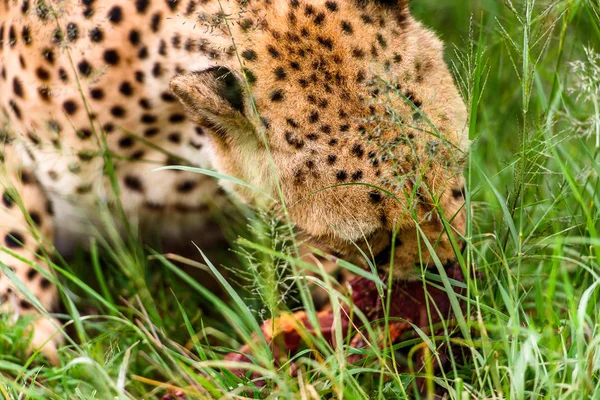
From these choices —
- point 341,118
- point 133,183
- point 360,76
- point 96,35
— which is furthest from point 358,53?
point 133,183

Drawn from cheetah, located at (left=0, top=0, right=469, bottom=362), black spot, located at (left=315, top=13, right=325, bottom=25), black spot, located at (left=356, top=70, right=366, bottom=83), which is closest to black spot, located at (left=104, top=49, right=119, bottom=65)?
cheetah, located at (left=0, top=0, right=469, bottom=362)

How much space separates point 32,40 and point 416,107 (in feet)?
4.00

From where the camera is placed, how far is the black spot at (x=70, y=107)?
2381 mm

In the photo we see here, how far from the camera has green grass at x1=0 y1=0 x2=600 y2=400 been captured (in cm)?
163

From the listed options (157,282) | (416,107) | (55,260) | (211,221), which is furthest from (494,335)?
(55,260)

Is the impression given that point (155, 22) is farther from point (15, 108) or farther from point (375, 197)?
point (375, 197)

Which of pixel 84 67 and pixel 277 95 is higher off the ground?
pixel 84 67

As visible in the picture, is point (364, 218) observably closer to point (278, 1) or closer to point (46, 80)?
point (278, 1)

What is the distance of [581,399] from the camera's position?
4.79ft

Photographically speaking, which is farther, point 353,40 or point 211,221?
point 211,221

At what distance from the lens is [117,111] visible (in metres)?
2.39

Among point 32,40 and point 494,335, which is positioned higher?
point 32,40

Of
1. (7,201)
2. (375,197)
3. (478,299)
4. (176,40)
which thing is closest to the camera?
(478,299)

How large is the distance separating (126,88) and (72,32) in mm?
223
